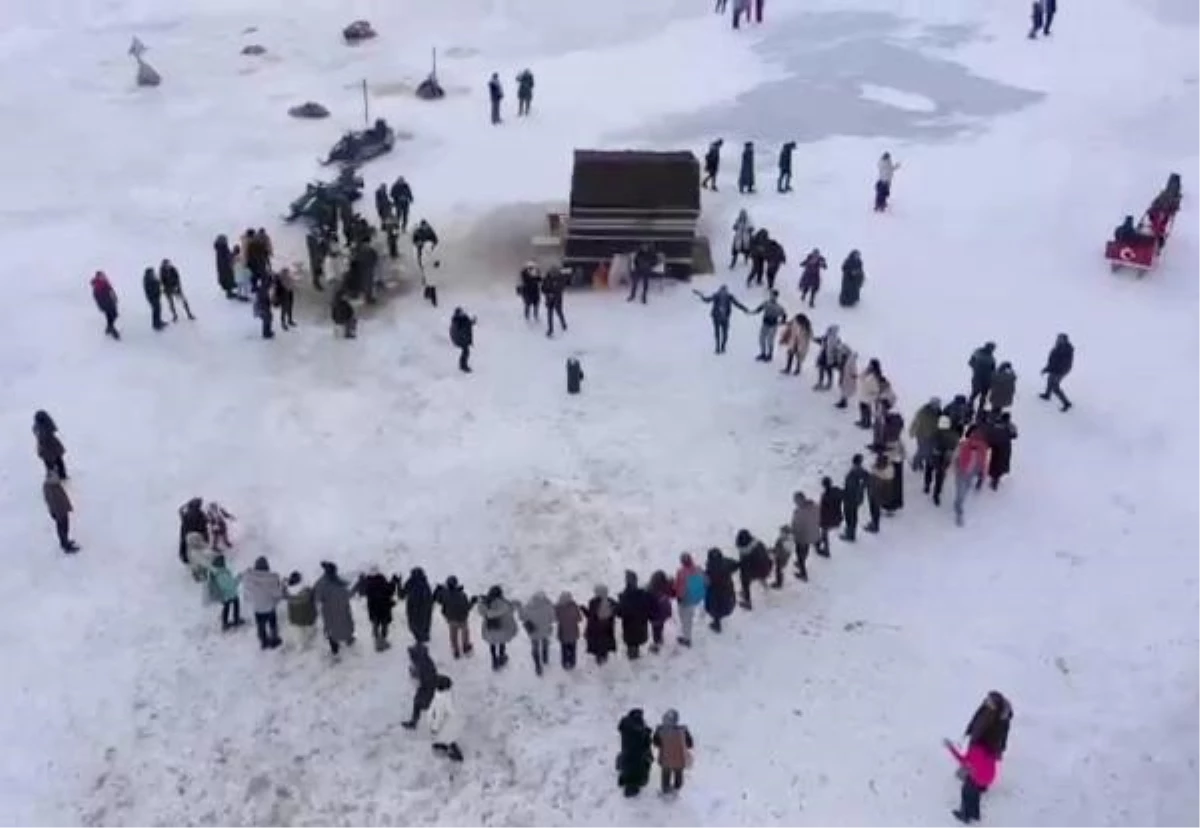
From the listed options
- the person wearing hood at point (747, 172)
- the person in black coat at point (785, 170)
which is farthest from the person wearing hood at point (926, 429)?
the person wearing hood at point (747, 172)

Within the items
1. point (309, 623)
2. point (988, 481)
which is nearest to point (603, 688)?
point (309, 623)

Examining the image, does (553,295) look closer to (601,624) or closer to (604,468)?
(604,468)

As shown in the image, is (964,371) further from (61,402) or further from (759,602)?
(61,402)

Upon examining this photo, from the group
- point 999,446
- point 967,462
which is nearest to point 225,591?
point 967,462

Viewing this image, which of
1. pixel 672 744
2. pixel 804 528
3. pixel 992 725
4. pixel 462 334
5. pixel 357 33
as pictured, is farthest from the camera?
pixel 357 33

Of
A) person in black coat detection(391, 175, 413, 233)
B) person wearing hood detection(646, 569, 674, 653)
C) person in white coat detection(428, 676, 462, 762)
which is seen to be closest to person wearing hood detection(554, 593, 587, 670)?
person wearing hood detection(646, 569, 674, 653)

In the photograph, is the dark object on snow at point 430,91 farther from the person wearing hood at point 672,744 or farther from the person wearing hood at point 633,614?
the person wearing hood at point 672,744
